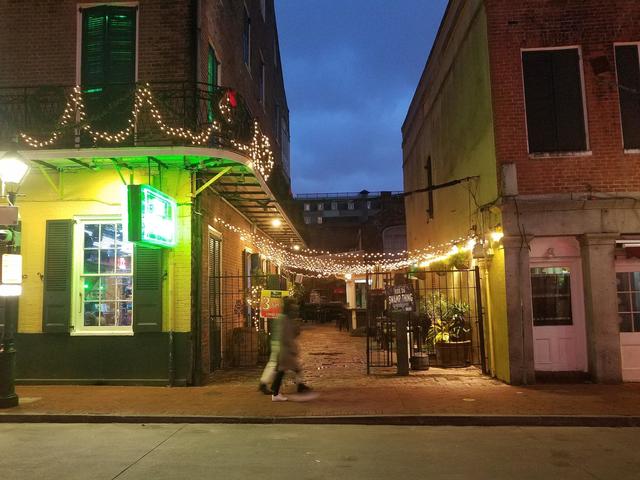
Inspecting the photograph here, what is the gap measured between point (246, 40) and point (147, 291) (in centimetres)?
935

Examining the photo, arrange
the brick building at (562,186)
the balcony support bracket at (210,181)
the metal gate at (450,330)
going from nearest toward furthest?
1. the brick building at (562,186)
2. the balcony support bracket at (210,181)
3. the metal gate at (450,330)

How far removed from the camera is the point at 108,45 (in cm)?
1099

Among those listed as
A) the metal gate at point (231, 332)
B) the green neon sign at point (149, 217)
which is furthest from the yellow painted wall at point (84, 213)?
the metal gate at point (231, 332)

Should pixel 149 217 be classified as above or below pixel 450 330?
above

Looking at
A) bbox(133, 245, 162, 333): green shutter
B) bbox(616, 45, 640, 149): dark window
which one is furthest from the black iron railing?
bbox(616, 45, 640, 149): dark window

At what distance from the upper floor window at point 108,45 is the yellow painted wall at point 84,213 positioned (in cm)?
189

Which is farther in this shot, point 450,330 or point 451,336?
point 450,330

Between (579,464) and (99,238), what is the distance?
901 centimetres

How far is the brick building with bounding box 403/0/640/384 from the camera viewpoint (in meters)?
10.2

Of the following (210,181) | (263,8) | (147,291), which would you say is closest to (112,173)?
(210,181)

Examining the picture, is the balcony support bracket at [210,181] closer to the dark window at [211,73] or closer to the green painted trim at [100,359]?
the dark window at [211,73]

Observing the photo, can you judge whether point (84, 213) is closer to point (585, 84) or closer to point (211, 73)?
point (211, 73)

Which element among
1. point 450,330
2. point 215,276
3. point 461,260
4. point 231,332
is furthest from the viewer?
point 231,332

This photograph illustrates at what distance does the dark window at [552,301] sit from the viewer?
10.6 meters
